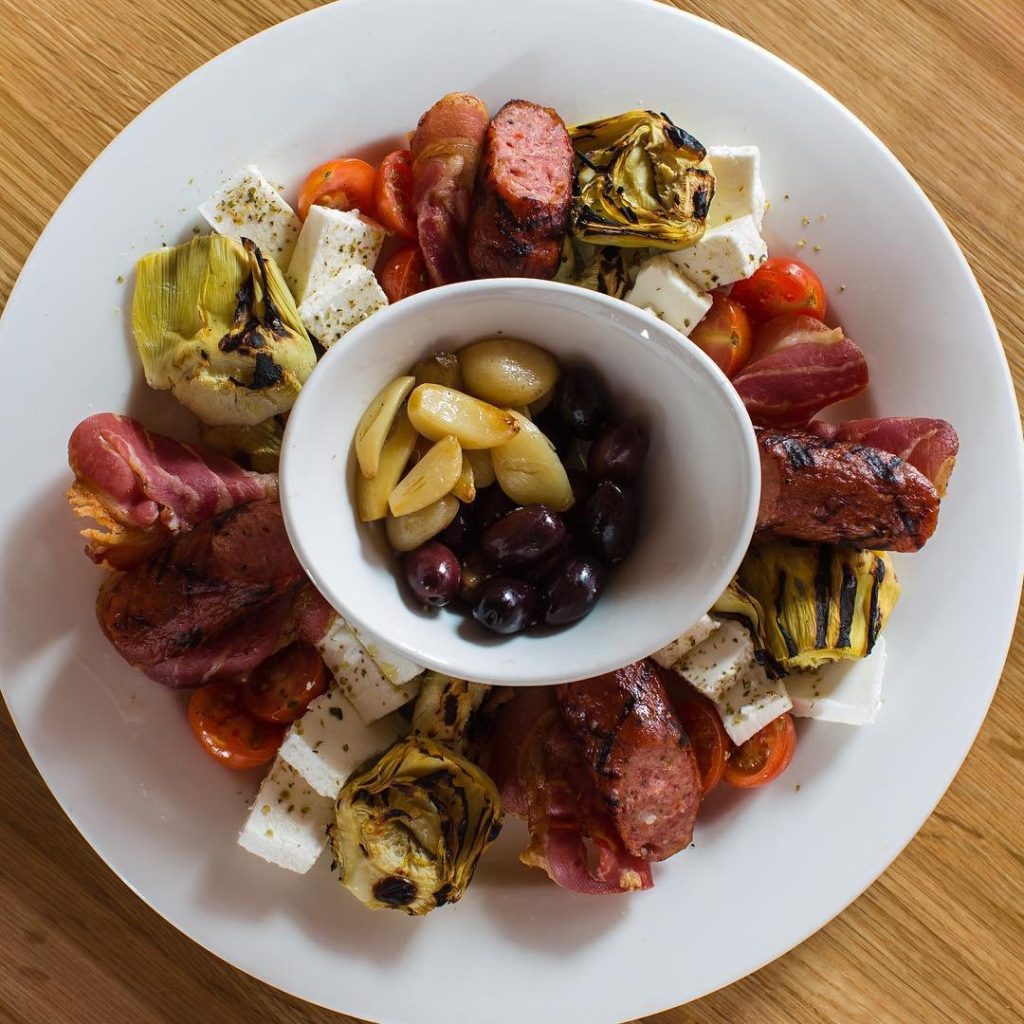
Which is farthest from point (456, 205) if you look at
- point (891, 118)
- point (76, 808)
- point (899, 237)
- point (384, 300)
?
point (76, 808)

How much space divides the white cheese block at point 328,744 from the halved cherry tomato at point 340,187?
0.60 m

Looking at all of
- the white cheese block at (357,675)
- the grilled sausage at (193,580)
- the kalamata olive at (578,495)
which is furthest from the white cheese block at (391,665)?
the kalamata olive at (578,495)

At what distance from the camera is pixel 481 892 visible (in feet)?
4.23

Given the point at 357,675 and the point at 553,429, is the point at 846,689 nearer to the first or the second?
the point at 553,429

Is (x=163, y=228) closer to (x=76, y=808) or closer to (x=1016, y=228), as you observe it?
(x=76, y=808)

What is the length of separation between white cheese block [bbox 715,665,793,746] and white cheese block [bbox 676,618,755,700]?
0.03 ft

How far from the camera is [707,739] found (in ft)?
Answer: 4.18

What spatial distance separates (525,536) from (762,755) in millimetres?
474

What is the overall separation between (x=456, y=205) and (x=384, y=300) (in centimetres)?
14

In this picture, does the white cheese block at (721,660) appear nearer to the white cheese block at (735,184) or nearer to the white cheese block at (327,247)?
the white cheese block at (735,184)

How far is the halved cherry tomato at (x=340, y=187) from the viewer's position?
1211 millimetres

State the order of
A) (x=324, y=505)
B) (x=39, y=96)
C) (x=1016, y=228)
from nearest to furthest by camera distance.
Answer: (x=324, y=505) → (x=39, y=96) → (x=1016, y=228)

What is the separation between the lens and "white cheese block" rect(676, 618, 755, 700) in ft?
4.02

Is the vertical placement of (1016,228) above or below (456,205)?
above
